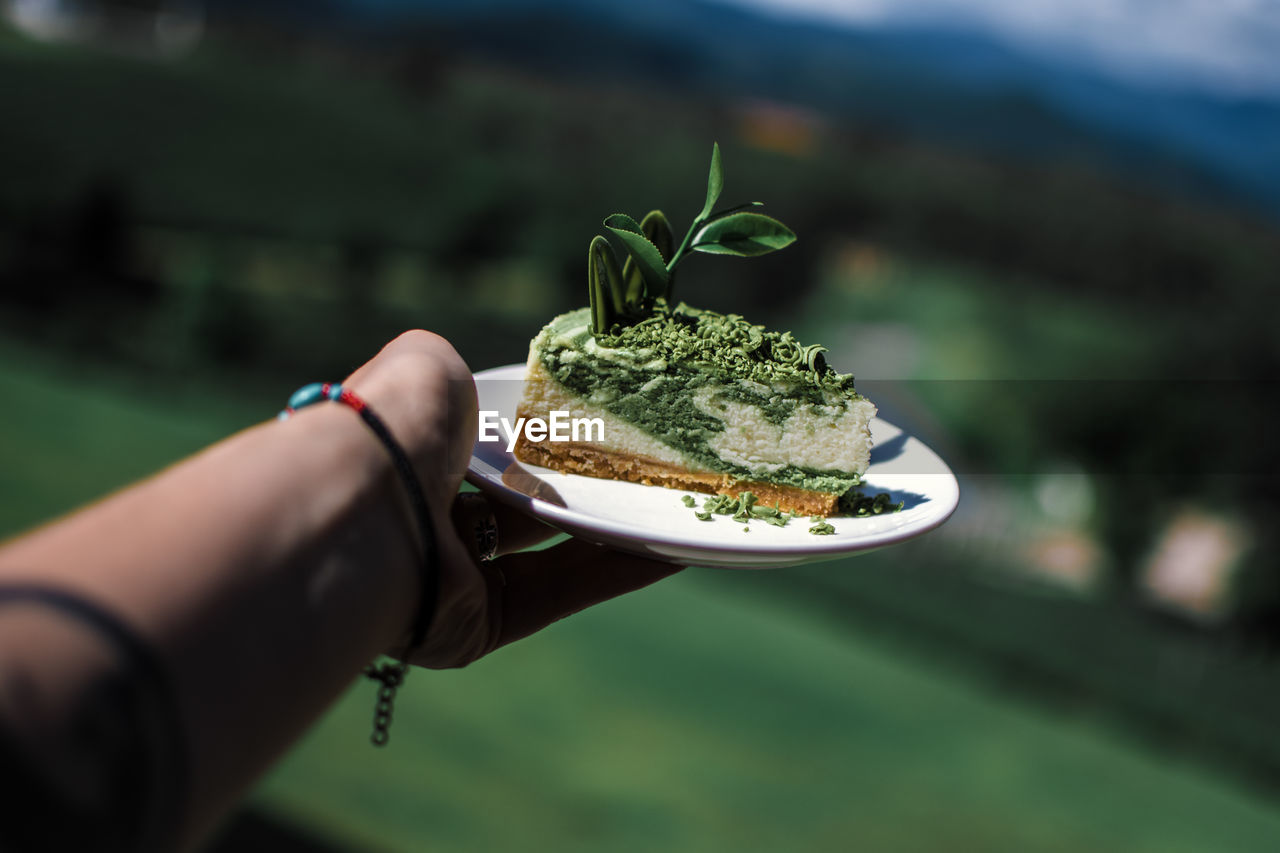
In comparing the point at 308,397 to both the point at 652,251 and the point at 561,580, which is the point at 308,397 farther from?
the point at 652,251

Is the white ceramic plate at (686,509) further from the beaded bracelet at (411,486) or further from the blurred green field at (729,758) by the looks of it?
the blurred green field at (729,758)

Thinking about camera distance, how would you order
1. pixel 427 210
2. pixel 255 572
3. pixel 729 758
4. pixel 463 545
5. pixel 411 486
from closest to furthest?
pixel 255 572, pixel 411 486, pixel 463 545, pixel 729 758, pixel 427 210

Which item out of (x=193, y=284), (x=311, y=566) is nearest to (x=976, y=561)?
(x=311, y=566)

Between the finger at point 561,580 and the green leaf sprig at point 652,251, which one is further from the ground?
the green leaf sprig at point 652,251

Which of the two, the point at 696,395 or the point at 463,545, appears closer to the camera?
the point at 463,545

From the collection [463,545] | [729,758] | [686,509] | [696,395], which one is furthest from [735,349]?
[729,758]

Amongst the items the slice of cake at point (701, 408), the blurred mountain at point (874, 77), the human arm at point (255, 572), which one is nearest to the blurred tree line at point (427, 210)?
the blurred mountain at point (874, 77)

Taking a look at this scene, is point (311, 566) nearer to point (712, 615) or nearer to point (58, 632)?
point (58, 632)
